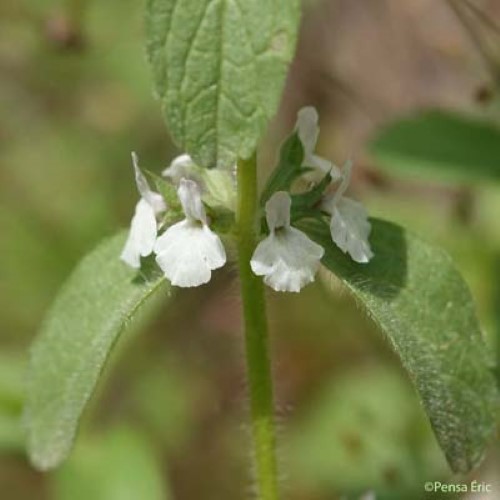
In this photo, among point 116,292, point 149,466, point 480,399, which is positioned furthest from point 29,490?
point 480,399

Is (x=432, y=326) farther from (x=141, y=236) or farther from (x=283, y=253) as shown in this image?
(x=141, y=236)

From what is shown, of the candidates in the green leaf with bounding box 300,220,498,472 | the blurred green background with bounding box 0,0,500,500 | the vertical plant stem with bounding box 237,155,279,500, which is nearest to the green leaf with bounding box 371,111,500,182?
the blurred green background with bounding box 0,0,500,500

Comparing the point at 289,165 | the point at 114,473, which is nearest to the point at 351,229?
the point at 289,165

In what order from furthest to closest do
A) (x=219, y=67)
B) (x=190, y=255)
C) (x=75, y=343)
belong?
(x=75, y=343) → (x=190, y=255) → (x=219, y=67)

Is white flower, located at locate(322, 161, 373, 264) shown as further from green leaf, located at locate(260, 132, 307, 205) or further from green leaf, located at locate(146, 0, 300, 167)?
green leaf, located at locate(146, 0, 300, 167)

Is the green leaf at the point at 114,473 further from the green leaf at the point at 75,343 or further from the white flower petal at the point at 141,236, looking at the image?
the white flower petal at the point at 141,236

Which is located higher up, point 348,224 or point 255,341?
point 348,224
